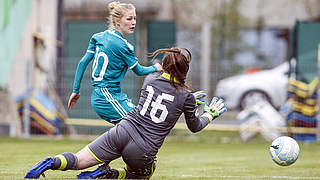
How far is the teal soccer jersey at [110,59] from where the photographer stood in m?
6.24

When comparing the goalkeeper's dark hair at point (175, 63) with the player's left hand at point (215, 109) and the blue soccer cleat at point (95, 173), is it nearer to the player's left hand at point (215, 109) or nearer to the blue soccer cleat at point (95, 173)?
the player's left hand at point (215, 109)

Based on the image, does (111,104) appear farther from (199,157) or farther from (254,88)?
(254,88)

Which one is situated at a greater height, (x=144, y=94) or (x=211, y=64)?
(x=144, y=94)

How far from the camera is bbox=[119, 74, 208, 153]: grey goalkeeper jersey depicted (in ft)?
18.1

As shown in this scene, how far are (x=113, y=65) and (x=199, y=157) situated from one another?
3936 mm

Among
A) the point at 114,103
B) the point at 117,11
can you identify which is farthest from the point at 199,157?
the point at 117,11

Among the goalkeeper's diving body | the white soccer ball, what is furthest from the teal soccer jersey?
the white soccer ball

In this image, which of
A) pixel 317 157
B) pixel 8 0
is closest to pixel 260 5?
pixel 8 0

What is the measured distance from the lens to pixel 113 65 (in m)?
6.29

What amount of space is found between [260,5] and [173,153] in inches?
491

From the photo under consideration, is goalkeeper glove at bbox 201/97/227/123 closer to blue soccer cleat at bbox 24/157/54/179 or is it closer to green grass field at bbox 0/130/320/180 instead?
green grass field at bbox 0/130/320/180

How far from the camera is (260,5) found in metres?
21.8

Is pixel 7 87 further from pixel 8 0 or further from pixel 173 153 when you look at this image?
pixel 173 153

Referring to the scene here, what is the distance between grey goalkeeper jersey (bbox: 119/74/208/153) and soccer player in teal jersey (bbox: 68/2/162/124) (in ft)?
2.10
